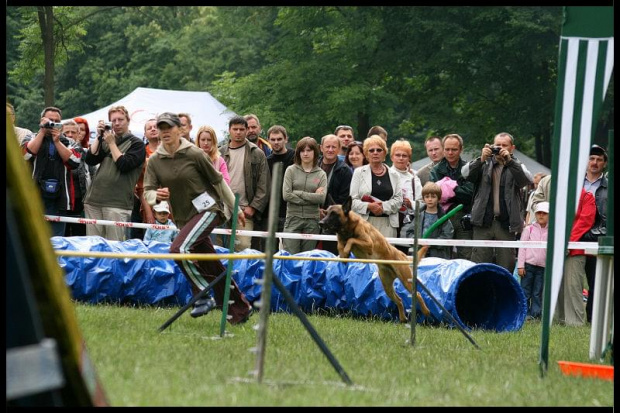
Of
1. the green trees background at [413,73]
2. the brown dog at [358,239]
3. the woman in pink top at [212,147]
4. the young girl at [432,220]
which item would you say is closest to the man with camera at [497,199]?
the young girl at [432,220]

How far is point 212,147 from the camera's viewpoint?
39.6 ft

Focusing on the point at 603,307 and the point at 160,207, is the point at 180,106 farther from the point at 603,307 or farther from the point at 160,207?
the point at 603,307

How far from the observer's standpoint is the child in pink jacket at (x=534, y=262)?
12977 mm

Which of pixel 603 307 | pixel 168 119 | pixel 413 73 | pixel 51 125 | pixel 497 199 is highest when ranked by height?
pixel 413 73

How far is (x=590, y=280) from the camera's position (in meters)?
12.7

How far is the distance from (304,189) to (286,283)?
1.29 meters

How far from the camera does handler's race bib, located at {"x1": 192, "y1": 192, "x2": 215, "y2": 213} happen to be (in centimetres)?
945

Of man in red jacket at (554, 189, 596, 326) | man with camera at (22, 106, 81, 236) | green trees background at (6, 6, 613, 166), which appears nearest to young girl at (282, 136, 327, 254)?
man with camera at (22, 106, 81, 236)

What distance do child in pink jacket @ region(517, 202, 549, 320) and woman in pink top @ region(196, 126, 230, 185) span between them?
3.80 metres

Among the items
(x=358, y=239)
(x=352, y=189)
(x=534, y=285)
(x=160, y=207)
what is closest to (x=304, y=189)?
(x=352, y=189)

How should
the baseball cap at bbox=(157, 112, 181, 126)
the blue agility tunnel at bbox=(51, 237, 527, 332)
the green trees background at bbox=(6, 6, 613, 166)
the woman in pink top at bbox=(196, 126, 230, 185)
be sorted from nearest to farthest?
1. the baseball cap at bbox=(157, 112, 181, 126)
2. the blue agility tunnel at bbox=(51, 237, 527, 332)
3. the woman in pink top at bbox=(196, 126, 230, 185)
4. the green trees background at bbox=(6, 6, 613, 166)

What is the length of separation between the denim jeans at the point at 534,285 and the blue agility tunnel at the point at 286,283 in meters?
1.03

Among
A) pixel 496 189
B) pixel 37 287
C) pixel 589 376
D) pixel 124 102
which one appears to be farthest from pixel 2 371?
pixel 124 102

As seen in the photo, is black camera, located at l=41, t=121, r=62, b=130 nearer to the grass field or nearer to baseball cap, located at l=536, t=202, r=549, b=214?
the grass field
